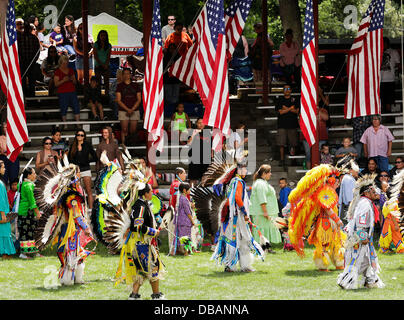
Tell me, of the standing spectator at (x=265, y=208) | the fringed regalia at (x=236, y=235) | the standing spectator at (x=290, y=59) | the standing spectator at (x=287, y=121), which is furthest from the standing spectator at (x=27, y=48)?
the fringed regalia at (x=236, y=235)

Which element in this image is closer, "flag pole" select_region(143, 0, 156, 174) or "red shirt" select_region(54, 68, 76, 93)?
"flag pole" select_region(143, 0, 156, 174)

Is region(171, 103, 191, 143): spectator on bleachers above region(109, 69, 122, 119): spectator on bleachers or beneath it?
beneath

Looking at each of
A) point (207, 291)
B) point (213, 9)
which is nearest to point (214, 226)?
point (207, 291)

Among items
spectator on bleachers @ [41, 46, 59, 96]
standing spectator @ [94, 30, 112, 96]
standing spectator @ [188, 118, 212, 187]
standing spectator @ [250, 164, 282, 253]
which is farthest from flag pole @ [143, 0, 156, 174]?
spectator on bleachers @ [41, 46, 59, 96]

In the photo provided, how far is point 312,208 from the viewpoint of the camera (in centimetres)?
1469

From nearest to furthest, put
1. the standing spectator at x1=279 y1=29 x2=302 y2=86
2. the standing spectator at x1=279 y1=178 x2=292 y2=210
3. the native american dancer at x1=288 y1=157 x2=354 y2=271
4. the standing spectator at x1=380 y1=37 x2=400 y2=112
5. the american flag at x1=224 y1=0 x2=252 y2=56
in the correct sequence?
the native american dancer at x1=288 y1=157 x2=354 y2=271
the standing spectator at x1=279 y1=178 x2=292 y2=210
the american flag at x1=224 y1=0 x2=252 y2=56
the standing spectator at x1=380 y1=37 x2=400 y2=112
the standing spectator at x1=279 y1=29 x2=302 y2=86

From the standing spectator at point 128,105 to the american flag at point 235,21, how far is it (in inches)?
87.4

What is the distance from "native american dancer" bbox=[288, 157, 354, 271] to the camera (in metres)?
14.5

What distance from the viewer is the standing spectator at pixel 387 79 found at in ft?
75.6

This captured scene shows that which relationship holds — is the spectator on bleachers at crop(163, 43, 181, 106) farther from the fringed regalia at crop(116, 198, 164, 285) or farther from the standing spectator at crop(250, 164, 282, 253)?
the fringed regalia at crop(116, 198, 164, 285)

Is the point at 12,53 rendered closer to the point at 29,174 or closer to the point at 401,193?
the point at 29,174

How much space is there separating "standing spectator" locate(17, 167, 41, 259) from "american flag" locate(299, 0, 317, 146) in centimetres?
548

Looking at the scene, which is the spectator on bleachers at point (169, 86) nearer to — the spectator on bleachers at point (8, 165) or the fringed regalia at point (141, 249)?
the spectator on bleachers at point (8, 165)

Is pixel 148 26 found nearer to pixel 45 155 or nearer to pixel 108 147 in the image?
pixel 108 147
